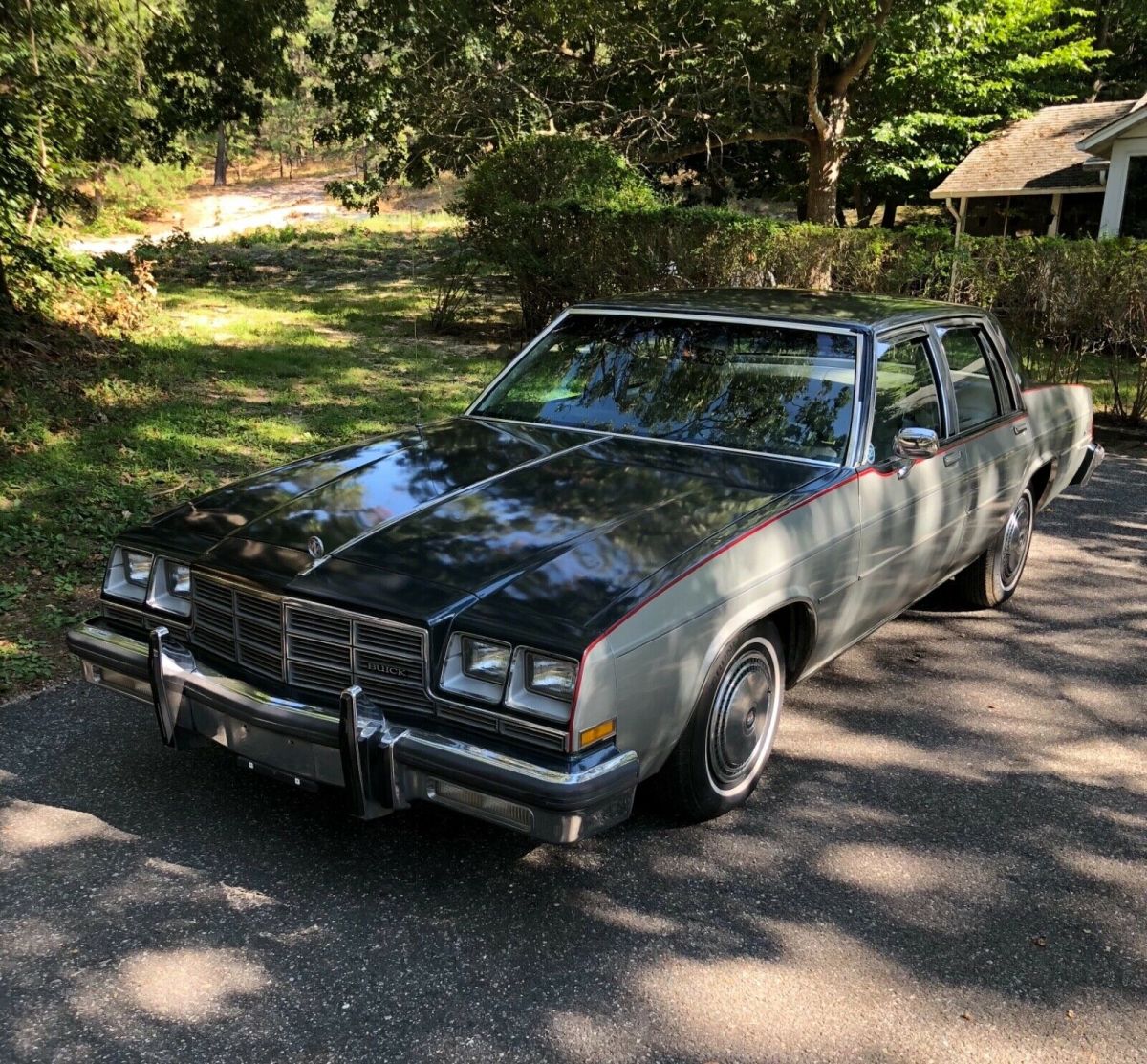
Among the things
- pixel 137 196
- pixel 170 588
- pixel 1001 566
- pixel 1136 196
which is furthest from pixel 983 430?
pixel 137 196

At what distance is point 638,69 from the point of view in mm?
18859

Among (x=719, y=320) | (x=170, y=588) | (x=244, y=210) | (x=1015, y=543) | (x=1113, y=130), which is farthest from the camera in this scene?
(x=244, y=210)

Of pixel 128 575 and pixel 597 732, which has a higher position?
pixel 128 575

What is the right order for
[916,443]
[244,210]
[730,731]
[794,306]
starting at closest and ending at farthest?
[730,731] < [916,443] < [794,306] < [244,210]

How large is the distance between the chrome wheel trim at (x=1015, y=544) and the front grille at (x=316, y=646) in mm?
3637

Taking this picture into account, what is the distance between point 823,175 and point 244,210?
97.5 ft

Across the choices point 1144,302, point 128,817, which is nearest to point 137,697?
point 128,817

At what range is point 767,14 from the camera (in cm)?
1545

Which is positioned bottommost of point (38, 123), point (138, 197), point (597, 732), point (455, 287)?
point (597, 732)

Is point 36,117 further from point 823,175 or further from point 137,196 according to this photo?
point 137,196

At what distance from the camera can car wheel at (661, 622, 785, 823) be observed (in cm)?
326

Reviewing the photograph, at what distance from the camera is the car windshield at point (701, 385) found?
161 inches

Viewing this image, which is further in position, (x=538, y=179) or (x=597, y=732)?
(x=538, y=179)

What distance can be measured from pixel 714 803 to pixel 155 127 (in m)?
17.9
